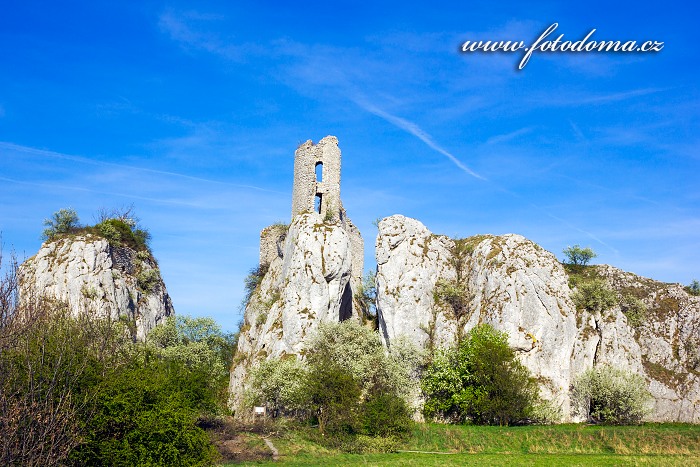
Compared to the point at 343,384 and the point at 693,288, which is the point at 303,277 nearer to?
the point at 343,384

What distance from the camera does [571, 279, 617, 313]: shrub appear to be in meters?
66.2

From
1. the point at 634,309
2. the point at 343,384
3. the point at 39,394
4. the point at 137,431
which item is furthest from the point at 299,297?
the point at 39,394

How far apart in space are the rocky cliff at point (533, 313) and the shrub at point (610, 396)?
1606 mm

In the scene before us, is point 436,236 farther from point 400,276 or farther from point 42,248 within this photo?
point 42,248

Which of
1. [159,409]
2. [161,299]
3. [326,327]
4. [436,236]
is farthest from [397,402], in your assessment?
[161,299]

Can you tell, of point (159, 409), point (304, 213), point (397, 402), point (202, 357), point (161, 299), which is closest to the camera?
point (159, 409)

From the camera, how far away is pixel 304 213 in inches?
2835

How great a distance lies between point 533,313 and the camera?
206ft

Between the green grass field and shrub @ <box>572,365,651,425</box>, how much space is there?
184 inches

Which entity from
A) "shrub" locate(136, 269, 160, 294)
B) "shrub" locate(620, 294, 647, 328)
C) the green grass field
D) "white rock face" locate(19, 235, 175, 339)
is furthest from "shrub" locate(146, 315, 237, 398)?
"shrub" locate(620, 294, 647, 328)

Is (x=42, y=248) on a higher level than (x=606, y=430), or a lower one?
higher

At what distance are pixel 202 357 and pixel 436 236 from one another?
29212 mm

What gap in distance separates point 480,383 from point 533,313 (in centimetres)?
1112

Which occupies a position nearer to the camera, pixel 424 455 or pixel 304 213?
pixel 424 455
